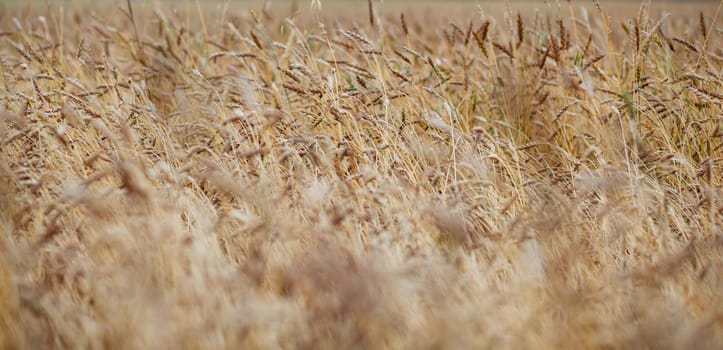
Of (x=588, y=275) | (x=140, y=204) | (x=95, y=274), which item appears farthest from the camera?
(x=140, y=204)

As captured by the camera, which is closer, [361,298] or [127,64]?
[361,298]

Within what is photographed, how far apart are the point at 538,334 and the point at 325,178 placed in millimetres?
1092

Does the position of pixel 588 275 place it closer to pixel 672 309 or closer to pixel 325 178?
pixel 672 309

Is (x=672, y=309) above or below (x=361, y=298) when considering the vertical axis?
below

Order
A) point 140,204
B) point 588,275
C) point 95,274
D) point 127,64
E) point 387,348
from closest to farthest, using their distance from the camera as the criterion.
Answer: point 387,348 < point 95,274 < point 588,275 < point 140,204 < point 127,64

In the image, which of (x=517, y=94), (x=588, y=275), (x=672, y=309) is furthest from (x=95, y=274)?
(x=517, y=94)

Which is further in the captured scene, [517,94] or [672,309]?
[517,94]

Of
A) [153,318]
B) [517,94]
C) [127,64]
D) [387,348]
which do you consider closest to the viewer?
[153,318]

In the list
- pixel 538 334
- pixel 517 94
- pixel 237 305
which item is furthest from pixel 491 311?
pixel 517 94

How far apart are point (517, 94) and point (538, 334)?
1945mm

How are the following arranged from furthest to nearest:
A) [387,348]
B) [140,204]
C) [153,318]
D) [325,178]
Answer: [325,178]
[140,204]
[387,348]
[153,318]

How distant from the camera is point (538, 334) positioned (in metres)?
1.66

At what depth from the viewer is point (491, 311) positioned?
161 cm

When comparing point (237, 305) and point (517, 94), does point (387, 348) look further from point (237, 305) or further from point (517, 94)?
point (517, 94)
